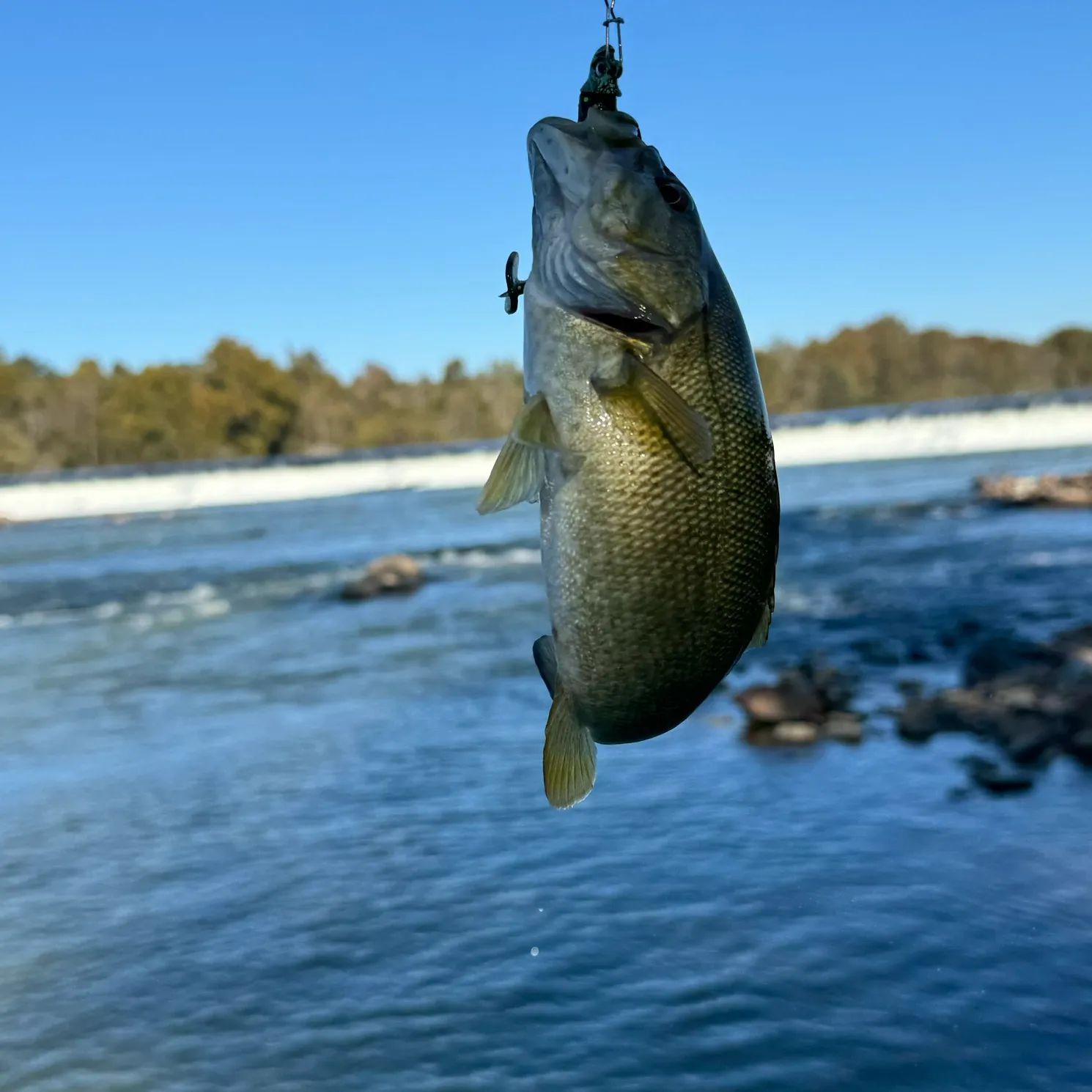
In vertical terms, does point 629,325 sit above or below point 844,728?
above

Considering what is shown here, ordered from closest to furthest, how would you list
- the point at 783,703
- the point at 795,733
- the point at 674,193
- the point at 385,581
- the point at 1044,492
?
the point at 674,193 → the point at 795,733 → the point at 783,703 → the point at 385,581 → the point at 1044,492

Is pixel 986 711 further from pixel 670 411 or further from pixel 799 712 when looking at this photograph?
pixel 670 411

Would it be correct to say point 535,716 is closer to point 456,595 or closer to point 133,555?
point 456,595

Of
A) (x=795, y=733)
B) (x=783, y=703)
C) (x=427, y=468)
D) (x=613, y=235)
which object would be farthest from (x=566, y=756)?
(x=427, y=468)

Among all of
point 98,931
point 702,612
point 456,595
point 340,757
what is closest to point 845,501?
point 456,595

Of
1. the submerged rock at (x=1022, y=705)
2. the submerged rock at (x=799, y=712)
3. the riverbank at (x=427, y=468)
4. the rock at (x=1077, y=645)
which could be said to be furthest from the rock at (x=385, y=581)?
the riverbank at (x=427, y=468)

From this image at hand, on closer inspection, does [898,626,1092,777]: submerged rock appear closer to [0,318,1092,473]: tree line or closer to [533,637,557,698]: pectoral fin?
[533,637,557,698]: pectoral fin

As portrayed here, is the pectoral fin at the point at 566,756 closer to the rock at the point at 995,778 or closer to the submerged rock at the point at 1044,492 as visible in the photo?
A: the rock at the point at 995,778
